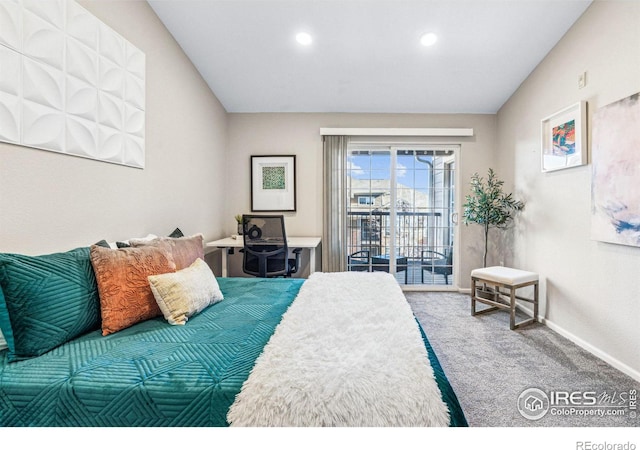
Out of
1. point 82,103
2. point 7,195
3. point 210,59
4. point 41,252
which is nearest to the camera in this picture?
point 7,195

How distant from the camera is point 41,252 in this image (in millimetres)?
1562

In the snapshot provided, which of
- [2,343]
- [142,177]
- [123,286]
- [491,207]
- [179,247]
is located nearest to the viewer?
[2,343]

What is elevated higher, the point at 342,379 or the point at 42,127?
the point at 42,127

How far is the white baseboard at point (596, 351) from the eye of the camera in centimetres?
194

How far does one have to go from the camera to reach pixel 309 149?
394 cm

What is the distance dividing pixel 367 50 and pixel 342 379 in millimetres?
2985

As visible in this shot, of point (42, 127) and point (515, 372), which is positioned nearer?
point (42, 127)

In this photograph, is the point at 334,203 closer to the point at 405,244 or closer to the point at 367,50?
the point at 405,244

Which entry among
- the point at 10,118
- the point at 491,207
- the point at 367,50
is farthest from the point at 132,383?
the point at 491,207

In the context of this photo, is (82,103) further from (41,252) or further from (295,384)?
(295,384)

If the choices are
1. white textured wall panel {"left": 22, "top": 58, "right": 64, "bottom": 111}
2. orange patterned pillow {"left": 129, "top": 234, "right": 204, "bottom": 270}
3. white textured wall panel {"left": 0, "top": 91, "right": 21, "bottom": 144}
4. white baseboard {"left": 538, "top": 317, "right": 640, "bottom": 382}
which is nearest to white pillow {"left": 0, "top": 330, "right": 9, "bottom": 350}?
orange patterned pillow {"left": 129, "top": 234, "right": 204, "bottom": 270}

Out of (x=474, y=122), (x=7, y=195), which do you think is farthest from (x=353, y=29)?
(x=7, y=195)

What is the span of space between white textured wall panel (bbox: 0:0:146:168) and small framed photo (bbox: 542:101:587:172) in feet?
11.5

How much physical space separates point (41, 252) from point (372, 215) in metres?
3.35
